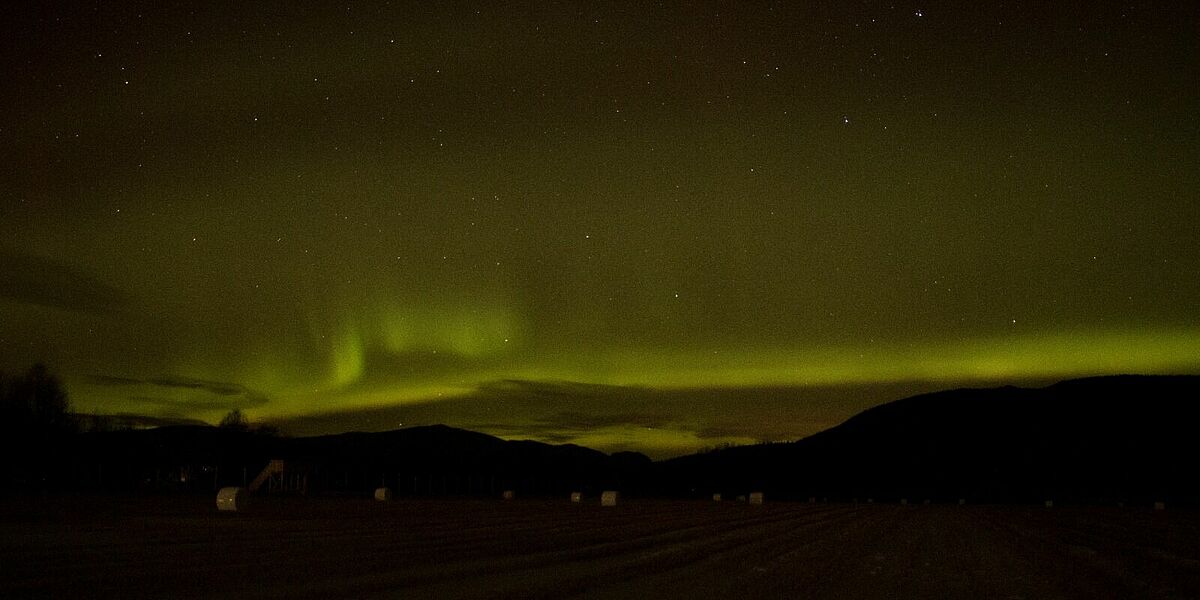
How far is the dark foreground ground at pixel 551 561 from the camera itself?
17.0m

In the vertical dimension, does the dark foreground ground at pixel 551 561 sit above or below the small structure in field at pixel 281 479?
below

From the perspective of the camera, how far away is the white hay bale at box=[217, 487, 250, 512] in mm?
43969

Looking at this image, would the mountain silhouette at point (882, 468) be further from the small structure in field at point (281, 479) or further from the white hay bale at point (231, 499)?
the white hay bale at point (231, 499)

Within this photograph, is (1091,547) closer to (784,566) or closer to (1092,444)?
(784,566)

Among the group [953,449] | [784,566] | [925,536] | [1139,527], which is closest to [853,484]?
[953,449]

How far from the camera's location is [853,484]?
576 ft

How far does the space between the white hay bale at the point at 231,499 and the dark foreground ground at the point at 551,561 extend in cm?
731

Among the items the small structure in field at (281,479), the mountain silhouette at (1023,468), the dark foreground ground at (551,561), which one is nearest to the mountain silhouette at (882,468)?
the mountain silhouette at (1023,468)

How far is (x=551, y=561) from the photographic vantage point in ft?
72.5

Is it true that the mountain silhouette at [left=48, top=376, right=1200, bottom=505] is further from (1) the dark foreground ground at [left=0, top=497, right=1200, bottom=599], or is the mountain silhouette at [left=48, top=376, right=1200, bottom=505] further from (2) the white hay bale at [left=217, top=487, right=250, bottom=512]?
(1) the dark foreground ground at [left=0, top=497, right=1200, bottom=599]

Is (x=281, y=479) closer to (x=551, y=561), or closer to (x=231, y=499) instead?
(x=231, y=499)

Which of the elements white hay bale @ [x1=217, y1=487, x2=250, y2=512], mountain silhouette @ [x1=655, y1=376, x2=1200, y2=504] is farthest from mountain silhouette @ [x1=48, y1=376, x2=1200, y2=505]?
white hay bale @ [x1=217, y1=487, x2=250, y2=512]

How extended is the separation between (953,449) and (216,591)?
192 m

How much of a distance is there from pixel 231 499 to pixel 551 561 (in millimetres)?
25987
